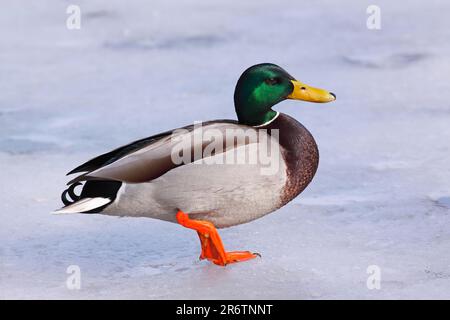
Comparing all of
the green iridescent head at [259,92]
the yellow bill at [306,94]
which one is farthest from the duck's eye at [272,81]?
the yellow bill at [306,94]

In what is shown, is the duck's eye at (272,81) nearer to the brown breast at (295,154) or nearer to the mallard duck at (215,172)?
the mallard duck at (215,172)

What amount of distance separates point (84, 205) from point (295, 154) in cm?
96

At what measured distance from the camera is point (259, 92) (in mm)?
4941

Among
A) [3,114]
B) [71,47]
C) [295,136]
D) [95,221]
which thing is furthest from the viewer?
[71,47]

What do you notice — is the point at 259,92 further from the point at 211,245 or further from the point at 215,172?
the point at 211,245

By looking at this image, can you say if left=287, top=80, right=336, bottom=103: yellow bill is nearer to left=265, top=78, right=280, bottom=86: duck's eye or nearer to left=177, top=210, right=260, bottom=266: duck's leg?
left=265, top=78, right=280, bottom=86: duck's eye

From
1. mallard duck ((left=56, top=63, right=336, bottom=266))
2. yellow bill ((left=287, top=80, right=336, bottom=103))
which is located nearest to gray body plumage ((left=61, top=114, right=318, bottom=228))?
mallard duck ((left=56, top=63, right=336, bottom=266))

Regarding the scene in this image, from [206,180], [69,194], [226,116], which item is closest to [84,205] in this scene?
[69,194]

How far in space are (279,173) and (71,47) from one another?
4332mm

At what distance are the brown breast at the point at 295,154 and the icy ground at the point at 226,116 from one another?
0.31 m

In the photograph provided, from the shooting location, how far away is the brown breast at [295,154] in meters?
4.86

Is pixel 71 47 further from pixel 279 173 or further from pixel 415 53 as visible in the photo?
pixel 279 173

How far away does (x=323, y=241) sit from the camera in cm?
509

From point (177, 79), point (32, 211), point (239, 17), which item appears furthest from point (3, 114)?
point (239, 17)
